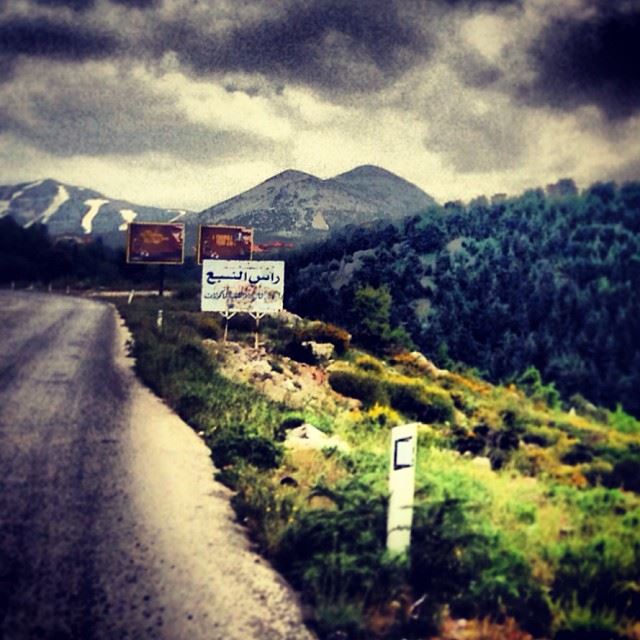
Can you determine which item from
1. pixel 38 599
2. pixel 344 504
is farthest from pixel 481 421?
pixel 38 599

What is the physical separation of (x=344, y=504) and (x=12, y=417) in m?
2.22

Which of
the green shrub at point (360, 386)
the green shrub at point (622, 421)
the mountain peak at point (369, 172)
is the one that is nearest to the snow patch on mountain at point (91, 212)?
the mountain peak at point (369, 172)

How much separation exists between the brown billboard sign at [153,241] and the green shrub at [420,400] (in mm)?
1813

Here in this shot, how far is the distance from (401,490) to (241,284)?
177 cm

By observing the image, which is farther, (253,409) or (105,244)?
(253,409)

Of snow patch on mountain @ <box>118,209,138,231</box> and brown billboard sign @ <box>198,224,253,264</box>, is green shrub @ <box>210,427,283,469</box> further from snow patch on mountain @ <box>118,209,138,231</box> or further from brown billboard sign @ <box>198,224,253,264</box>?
snow patch on mountain @ <box>118,209,138,231</box>

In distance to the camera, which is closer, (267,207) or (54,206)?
(54,206)

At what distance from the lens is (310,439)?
4418 mm

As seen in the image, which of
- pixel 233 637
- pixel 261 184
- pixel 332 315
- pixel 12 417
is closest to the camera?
pixel 233 637

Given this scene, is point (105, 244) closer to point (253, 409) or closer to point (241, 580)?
point (253, 409)

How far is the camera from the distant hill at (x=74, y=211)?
12.7 ft

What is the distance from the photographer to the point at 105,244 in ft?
13.3

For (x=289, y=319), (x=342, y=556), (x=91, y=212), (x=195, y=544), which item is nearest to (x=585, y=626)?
(x=342, y=556)

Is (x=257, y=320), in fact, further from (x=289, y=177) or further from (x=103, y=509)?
(x=103, y=509)
